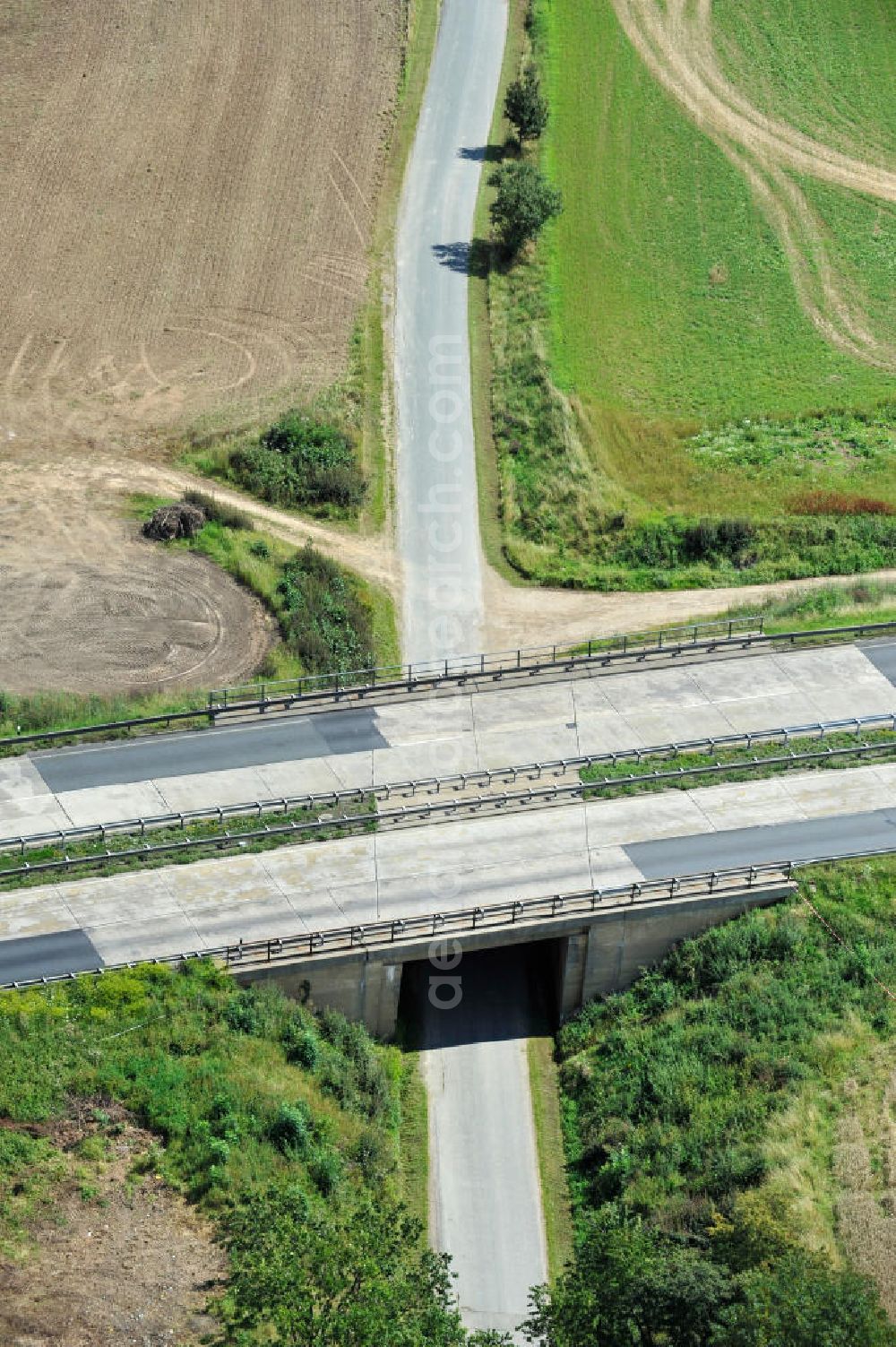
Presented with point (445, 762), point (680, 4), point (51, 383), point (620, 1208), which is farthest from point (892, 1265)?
point (680, 4)

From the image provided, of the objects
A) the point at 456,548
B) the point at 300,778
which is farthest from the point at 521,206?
the point at 300,778

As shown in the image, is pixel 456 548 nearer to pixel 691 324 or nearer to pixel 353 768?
pixel 353 768

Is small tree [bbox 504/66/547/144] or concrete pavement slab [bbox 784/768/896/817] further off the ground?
small tree [bbox 504/66/547/144]

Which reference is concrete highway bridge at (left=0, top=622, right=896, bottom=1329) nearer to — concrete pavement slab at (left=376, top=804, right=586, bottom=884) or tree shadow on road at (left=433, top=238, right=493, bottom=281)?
concrete pavement slab at (left=376, top=804, right=586, bottom=884)

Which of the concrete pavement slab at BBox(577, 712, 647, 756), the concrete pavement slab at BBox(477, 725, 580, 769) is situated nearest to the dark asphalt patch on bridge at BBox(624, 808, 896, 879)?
the concrete pavement slab at BBox(577, 712, 647, 756)

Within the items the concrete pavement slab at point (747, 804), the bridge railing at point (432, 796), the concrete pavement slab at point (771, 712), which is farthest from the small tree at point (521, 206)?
the concrete pavement slab at point (747, 804)

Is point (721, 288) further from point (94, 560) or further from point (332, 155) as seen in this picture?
point (94, 560)
